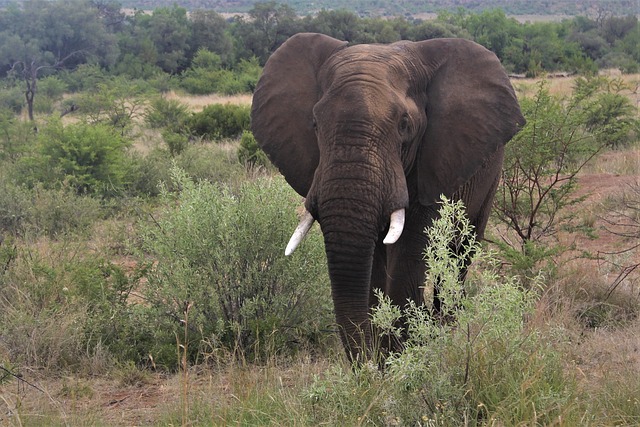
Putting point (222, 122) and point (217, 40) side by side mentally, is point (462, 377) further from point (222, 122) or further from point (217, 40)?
point (217, 40)

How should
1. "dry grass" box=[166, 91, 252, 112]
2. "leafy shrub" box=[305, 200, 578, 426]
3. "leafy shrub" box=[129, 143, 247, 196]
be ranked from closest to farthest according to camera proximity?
1. "leafy shrub" box=[305, 200, 578, 426]
2. "leafy shrub" box=[129, 143, 247, 196]
3. "dry grass" box=[166, 91, 252, 112]

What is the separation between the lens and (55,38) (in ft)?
129

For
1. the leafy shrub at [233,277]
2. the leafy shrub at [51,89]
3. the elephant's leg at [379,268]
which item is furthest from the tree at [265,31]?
the elephant's leg at [379,268]

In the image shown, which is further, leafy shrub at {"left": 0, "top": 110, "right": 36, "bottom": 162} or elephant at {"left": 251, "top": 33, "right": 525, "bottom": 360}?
leafy shrub at {"left": 0, "top": 110, "right": 36, "bottom": 162}

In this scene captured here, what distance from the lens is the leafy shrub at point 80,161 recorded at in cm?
1040

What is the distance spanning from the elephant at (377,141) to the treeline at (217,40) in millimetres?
26171

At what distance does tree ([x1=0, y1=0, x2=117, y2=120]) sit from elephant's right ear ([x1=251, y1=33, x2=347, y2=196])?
31797 millimetres

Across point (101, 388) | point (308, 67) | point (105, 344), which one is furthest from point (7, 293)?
point (308, 67)

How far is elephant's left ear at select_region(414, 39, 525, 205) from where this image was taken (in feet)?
14.6

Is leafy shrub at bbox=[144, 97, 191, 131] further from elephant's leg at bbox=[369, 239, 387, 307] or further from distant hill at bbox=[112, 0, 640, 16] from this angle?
distant hill at bbox=[112, 0, 640, 16]

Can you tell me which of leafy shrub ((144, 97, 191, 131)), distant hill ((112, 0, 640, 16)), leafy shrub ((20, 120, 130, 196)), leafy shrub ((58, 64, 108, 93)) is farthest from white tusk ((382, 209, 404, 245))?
distant hill ((112, 0, 640, 16))

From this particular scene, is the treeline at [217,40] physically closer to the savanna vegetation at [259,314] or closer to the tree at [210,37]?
the tree at [210,37]

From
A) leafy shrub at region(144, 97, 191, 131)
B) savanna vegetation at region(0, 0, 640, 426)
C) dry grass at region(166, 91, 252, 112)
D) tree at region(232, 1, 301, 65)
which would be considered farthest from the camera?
tree at region(232, 1, 301, 65)

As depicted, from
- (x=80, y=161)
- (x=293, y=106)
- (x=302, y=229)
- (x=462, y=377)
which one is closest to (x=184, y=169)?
(x=80, y=161)
